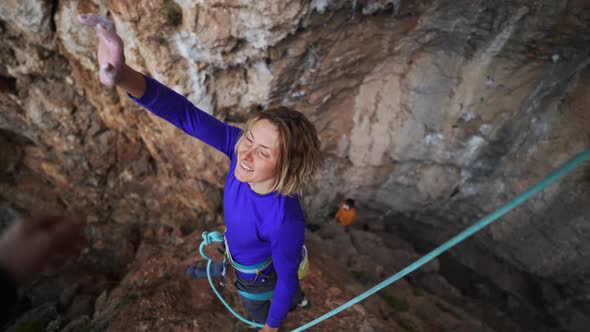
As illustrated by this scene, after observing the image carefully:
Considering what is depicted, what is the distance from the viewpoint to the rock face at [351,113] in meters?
3.16

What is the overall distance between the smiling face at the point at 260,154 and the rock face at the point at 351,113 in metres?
1.85

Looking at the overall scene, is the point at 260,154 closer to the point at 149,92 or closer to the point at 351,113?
the point at 149,92

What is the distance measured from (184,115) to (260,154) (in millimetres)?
514

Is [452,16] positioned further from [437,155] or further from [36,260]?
[36,260]

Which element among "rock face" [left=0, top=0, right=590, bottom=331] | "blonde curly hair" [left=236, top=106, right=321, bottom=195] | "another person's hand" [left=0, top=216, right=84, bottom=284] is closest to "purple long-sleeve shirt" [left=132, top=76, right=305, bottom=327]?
"blonde curly hair" [left=236, top=106, right=321, bottom=195]

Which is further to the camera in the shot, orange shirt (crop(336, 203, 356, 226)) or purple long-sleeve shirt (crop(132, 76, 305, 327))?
orange shirt (crop(336, 203, 356, 226))

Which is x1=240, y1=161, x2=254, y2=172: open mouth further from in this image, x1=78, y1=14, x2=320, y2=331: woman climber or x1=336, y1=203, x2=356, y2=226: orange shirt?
x1=336, y1=203, x2=356, y2=226: orange shirt

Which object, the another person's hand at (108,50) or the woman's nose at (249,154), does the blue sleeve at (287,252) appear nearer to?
the woman's nose at (249,154)

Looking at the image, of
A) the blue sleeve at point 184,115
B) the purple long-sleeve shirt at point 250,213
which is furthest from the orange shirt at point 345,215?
the blue sleeve at point 184,115

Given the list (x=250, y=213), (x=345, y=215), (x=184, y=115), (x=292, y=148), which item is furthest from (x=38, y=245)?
(x=345, y=215)

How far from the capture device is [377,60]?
12.7 ft

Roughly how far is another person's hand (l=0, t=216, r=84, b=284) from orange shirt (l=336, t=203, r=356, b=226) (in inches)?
159

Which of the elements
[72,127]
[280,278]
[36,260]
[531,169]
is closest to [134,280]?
[36,260]

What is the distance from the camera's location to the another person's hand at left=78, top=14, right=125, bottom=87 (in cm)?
131
